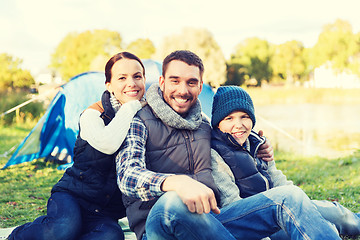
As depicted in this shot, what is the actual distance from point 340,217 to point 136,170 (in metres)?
1.64

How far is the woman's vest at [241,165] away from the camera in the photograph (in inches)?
92.7

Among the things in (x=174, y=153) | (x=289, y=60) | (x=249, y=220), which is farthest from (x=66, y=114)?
(x=289, y=60)

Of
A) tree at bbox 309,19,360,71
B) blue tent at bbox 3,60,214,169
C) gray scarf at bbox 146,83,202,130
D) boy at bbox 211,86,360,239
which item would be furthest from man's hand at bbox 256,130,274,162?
tree at bbox 309,19,360,71

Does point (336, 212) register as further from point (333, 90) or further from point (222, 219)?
point (333, 90)

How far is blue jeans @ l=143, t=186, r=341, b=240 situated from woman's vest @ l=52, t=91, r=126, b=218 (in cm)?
63

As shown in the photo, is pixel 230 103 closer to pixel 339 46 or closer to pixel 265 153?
pixel 265 153

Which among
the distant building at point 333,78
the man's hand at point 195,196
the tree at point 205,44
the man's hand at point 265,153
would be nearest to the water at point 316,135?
the man's hand at point 265,153

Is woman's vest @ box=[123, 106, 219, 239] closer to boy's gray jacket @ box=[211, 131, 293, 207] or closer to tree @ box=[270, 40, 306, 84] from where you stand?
boy's gray jacket @ box=[211, 131, 293, 207]

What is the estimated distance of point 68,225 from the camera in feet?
8.30

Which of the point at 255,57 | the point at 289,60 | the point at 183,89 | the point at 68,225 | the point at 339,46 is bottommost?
the point at 68,225

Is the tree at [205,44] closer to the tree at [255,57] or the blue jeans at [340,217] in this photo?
the tree at [255,57]

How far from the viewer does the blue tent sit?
557cm

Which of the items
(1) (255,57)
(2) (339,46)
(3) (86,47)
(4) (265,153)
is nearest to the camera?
(4) (265,153)

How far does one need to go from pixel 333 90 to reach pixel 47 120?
22474mm
